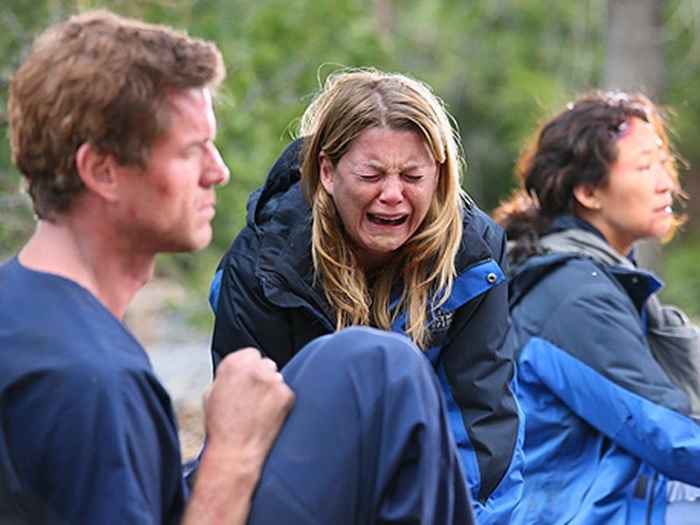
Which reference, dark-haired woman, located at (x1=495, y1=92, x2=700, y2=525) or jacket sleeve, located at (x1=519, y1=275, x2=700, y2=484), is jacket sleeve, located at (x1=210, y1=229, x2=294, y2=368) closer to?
dark-haired woman, located at (x1=495, y1=92, x2=700, y2=525)

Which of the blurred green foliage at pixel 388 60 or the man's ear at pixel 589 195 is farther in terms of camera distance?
the blurred green foliage at pixel 388 60

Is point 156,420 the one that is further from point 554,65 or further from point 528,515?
point 554,65

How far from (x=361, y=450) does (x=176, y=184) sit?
0.59 metres

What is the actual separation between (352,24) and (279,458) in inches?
269

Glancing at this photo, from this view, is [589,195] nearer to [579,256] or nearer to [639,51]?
[579,256]

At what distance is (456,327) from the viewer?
11.5ft

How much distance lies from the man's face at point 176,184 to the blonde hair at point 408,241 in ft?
3.28

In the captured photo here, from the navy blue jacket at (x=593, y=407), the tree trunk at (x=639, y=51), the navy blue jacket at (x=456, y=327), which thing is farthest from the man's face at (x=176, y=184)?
the tree trunk at (x=639, y=51)

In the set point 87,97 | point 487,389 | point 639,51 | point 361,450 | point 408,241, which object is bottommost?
point 639,51

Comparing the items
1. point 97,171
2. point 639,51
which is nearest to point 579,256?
point 97,171

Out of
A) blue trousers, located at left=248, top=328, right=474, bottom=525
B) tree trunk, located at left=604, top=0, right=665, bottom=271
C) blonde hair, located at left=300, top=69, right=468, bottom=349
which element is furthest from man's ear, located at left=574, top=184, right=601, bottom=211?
tree trunk, located at left=604, top=0, right=665, bottom=271

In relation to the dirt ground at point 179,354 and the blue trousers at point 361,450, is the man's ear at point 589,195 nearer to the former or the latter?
the dirt ground at point 179,354

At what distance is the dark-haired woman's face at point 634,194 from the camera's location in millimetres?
4277

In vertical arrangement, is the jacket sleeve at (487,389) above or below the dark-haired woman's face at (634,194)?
below
